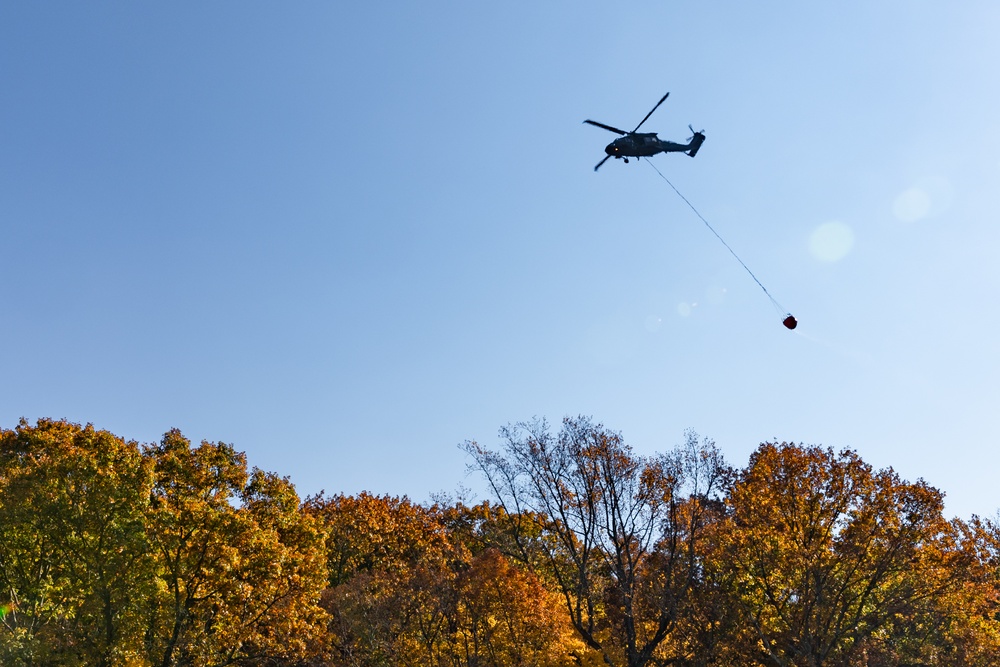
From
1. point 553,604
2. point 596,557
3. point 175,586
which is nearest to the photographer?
point 175,586

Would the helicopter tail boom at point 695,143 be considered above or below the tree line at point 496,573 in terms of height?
above

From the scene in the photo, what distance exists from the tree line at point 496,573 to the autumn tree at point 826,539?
0.27 ft

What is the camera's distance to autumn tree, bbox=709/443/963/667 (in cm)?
2564

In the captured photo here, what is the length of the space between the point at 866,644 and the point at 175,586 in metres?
29.9

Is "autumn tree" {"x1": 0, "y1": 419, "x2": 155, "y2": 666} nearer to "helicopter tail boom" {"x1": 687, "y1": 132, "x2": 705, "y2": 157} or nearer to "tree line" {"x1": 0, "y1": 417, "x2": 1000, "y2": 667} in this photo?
"tree line" {"x1": 0, "y1": 417, "x2": 1000, "y2": 667}

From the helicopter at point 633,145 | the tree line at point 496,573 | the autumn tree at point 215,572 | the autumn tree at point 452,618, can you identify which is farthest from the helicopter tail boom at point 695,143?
the autumn tree at point 215,572

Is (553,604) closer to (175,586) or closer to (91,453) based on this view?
(175,586)

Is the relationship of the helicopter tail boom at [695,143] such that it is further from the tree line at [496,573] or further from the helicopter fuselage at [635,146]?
the tree line at [496,573]

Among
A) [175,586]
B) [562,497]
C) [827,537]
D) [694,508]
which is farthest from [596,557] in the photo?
[175,586]

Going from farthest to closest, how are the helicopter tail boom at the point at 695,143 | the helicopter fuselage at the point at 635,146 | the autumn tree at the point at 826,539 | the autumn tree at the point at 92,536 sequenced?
the helicopter tail boom at the point at 695,143 < the helicopter fuselage at the point at 635,146 < the autumn tree at the point at 826,539 < the autumn tree at the point at 92,536

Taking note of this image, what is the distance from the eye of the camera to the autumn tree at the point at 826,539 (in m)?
25.6

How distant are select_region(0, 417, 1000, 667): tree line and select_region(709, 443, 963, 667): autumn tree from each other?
82 millimetres

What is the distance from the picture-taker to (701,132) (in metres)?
35.2

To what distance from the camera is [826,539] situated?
25.9m
